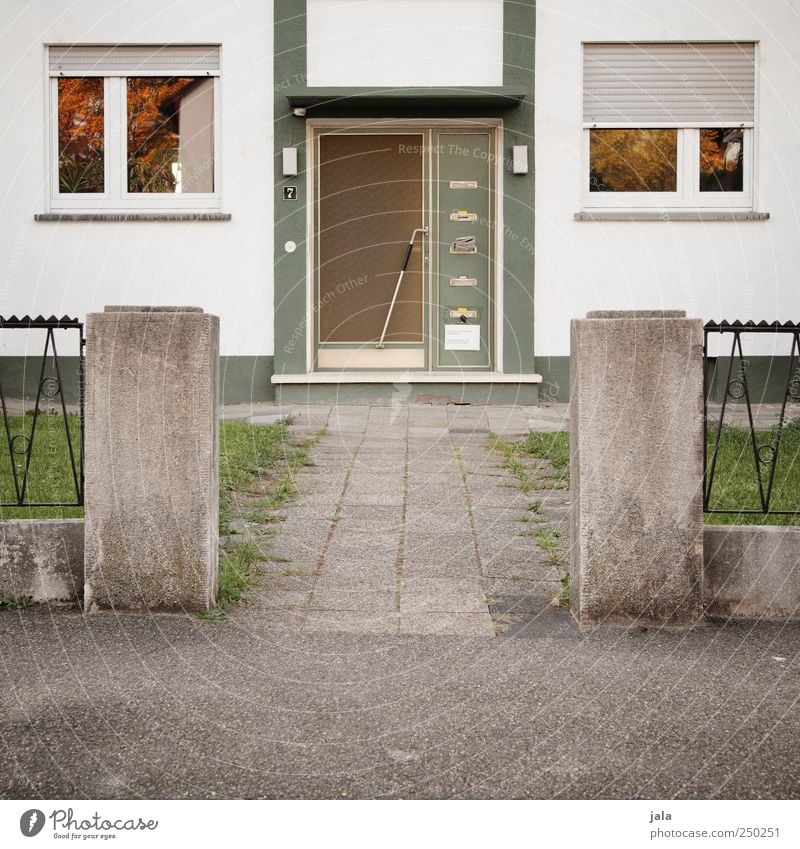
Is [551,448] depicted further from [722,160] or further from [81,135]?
[81,135]

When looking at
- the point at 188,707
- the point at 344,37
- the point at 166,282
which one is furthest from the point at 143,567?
the point at 344,37

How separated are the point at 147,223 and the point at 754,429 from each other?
6831 mm

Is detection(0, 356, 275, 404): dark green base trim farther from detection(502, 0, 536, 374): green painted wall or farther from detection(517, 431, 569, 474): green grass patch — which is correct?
detection(517, 431, 569, 474): green grass patch

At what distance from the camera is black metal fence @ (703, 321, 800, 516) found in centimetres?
496

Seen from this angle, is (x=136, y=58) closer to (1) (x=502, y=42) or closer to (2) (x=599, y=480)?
(1) (x=502, y=42)

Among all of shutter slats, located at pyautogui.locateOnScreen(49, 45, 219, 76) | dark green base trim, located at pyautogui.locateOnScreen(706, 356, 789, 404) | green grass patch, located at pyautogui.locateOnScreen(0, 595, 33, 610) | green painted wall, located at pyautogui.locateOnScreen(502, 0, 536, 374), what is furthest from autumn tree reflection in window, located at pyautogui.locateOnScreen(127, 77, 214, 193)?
green grass patch, located at pyautogui.locateOnScreen(0, 595, 33, 610)

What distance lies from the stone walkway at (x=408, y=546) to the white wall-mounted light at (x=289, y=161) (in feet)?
12.3

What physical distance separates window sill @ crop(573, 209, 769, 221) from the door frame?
936 millimetres

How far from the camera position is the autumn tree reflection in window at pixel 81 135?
11.4m

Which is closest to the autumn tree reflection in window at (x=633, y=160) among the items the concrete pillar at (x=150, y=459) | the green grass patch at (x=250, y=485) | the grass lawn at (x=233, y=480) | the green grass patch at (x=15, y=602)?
the green grass patch at (x=250, y=485)

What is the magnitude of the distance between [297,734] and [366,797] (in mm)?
461

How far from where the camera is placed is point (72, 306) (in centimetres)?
1141

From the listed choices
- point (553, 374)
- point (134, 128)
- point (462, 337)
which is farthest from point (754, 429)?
point (134, 128)

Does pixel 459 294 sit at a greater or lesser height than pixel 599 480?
greater
